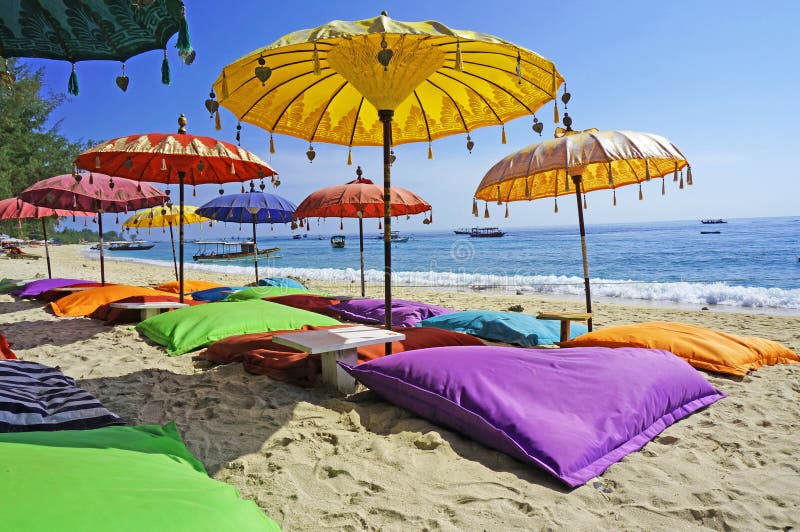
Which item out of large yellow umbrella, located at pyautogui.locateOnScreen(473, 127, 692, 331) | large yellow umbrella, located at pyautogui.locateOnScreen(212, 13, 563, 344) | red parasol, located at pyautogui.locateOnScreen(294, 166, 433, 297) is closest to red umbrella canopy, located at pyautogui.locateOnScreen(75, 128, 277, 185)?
large yellow umbrella, located at pyautogui.locateOnScreen(212, 13, 563, 344)

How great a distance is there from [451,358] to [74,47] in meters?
3.06

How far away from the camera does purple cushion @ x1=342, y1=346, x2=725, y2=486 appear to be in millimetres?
2330

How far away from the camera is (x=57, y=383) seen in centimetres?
301

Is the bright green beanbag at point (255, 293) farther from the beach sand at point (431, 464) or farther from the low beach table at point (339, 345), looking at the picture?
the low beach table at point (339, 345)

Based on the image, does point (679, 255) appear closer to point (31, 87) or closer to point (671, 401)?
point (671, 401)

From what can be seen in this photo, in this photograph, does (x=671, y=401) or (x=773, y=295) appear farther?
(x=773, y=295)

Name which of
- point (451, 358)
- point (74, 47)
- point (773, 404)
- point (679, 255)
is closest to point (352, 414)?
point (451, 358)

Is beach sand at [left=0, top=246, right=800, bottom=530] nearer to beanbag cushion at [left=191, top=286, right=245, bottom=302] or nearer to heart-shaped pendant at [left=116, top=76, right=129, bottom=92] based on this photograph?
heart-shaped pendant at [left=116, top=76, right=129, bottom=92]

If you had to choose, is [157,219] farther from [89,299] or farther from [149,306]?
[149,306]

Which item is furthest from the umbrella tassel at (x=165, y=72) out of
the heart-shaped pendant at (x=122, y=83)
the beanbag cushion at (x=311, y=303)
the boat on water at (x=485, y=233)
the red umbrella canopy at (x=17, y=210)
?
the boat on water at (x=485, y=233)

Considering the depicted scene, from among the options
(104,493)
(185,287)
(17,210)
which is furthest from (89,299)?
(104,493)

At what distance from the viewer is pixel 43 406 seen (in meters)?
2.40

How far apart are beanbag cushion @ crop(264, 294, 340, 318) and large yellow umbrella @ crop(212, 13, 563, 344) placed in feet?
11.0

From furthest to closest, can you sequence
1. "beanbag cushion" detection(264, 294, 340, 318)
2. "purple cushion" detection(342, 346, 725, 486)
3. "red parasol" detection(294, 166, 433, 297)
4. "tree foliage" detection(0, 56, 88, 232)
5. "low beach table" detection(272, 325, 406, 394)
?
"tree foliage" detection(0, 56, 88, 232) < "red parasol" detection(294, 166, 433, 297) < "beanbag cushion" detection(264, 294, 340, 318) < "low beach table" detection(272, 325, 406, 394) < "purple cushion" detection(342, 346, 725, 486)
